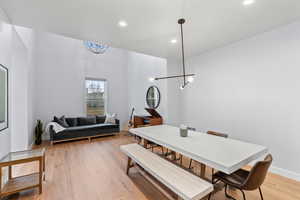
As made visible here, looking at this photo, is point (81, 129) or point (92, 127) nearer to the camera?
point (81, 129)

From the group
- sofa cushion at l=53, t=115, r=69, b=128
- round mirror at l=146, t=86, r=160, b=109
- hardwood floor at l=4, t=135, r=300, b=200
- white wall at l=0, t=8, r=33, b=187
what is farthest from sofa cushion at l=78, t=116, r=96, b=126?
round mirror at l=146, t=86, r=160, b=109

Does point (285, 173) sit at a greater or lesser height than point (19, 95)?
lesser

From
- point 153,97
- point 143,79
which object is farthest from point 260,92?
point 143,79

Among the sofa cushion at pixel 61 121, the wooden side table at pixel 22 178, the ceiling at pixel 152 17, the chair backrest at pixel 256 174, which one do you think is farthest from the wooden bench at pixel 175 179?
the sofa cushion at pixel 61 121

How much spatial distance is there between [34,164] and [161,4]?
13.2 feet

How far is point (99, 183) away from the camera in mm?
2287

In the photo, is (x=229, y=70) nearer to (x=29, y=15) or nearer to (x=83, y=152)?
(x=29, y=15)

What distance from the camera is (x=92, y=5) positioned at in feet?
6.36

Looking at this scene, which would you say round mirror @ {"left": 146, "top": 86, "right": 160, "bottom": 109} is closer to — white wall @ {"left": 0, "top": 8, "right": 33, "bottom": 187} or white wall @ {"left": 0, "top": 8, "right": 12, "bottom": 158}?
white wall @ {"left": 0, "top": 8, "right": 33, "bottom": 187}

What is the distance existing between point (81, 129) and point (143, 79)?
118 inches

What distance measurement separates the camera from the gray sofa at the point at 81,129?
4395mm

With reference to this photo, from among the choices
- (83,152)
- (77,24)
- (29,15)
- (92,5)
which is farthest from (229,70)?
(83,152)

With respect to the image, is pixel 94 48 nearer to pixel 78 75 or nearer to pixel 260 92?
A: pixel 78 75

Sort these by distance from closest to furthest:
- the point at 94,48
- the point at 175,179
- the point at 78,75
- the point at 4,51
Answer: the point at 175,179
the point at 4,51
the point at 78,75
the point at 94,48
